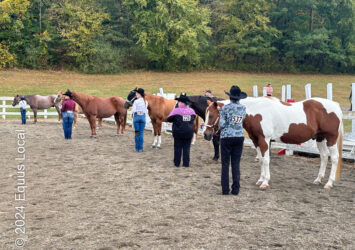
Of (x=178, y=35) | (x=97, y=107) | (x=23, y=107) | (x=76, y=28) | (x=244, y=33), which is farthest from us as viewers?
(x=244, y=33)

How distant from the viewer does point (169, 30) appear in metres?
50.5

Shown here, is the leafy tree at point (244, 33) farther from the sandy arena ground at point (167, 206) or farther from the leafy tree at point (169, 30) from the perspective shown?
the sandy arena ground at point (167, 206)

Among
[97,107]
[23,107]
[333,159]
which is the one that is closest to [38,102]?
[23,107]

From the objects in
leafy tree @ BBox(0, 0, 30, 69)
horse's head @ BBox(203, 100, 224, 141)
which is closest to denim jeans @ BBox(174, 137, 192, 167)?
horse's head @ BBox(203, 100, 224, 141)

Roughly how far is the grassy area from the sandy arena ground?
2695cm

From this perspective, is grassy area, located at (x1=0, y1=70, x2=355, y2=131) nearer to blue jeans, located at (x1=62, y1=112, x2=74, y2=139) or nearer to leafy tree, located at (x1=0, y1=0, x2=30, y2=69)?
leafy tree, located at (x1=0, y1=0, x2=30, y2=69)

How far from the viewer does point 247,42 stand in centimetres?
5303

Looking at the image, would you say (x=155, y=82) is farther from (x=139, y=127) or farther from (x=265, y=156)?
(x=265, y=156)

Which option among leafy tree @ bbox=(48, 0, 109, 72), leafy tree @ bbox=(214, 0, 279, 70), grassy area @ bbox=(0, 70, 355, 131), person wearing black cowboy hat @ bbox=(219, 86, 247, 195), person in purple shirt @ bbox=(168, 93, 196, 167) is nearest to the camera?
person wearing black cowboy hat @ bbox=(219, 86, 247, 195)

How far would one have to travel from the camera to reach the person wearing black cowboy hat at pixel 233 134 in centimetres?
663

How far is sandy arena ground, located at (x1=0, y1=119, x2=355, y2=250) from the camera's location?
4605mm

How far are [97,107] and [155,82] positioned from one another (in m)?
27.0

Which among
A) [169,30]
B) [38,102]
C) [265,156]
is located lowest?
[265,156]

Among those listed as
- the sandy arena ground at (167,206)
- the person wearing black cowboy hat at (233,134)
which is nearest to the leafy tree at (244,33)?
the sandy arena ground at (167,206)
